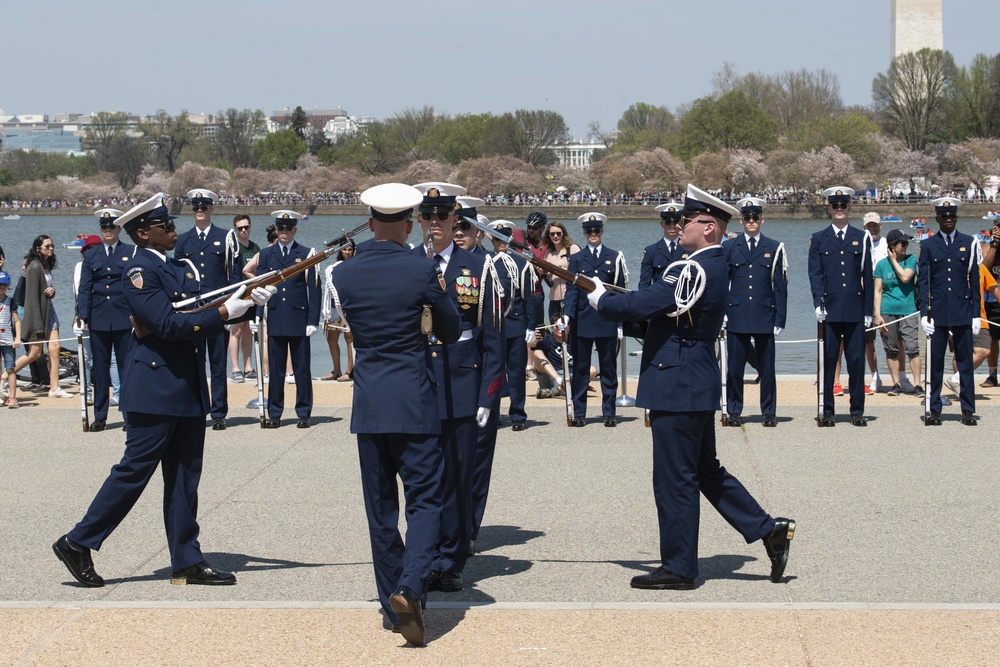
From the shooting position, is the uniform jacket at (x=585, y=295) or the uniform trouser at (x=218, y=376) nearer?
the uniform trouser at (x=218, y=376)

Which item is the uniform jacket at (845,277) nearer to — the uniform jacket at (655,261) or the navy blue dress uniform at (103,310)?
the uniform jacket at (655,261)

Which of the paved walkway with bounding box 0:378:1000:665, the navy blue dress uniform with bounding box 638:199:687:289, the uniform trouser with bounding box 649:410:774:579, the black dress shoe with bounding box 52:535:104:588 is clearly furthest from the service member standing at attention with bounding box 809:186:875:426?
the black dress shoe with bounding box 52:535:104:588

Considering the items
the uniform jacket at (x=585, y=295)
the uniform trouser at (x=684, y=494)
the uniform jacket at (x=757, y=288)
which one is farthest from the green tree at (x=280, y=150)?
the uniform trouser at (x=684, y=494)

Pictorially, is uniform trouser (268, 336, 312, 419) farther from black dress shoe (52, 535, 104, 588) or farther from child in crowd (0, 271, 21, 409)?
black dress shoe (52, 535, 104, 588)

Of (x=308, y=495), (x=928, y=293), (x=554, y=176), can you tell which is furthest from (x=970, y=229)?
(x=308, y=495)

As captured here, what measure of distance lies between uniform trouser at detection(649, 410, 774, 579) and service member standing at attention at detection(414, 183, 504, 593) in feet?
3.22

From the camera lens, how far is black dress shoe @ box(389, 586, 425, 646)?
554 centimetres

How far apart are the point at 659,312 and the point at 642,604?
1.44 meters

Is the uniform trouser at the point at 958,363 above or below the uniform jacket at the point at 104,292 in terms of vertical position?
below

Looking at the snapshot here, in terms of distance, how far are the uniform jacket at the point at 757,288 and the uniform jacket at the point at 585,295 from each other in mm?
1059

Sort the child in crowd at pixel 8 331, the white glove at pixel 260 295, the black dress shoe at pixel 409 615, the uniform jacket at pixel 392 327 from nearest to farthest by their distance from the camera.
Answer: the black dress shoe at pixel 409 615 < the uniform jacket at pixel 392 327 < the white glove at pixel 260 295 < the child in crowd at pixel 8 331

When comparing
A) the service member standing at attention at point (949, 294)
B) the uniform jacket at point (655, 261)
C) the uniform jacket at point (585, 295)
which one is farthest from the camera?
the uniform jacket at point (585, 295)

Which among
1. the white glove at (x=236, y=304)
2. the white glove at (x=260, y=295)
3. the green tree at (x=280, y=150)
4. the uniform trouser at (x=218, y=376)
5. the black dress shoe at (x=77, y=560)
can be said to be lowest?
the black dress shoe at (x=77, y=560)

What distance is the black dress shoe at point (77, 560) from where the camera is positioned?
21.7 feet
